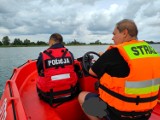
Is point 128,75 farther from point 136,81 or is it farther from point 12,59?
point 12,59

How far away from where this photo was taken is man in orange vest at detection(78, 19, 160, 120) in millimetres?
2074

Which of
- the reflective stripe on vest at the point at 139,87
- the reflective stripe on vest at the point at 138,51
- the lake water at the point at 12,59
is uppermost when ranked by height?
the reflective stripe on vest at the point at 138,51

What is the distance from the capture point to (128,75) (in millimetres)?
2070

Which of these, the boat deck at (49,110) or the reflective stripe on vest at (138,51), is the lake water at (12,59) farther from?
the reflective stripe on vest at (138,51)

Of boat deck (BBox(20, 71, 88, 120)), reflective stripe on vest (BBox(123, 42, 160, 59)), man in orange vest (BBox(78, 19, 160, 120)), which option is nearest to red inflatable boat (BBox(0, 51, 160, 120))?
boat deck (BBox(20, 71, 88, 120))

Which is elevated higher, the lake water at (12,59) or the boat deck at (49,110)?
the boat deck at (49,110)

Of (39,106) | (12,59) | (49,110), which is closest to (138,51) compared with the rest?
(49,110)

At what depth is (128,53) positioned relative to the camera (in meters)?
2.08

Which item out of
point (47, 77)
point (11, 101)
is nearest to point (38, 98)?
point (47, 77)

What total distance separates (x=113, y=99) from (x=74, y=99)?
3.67 feet

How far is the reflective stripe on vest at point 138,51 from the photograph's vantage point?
208 cm

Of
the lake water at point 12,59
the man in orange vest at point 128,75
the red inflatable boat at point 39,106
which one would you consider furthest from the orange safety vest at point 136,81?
the lake water at point 12,59

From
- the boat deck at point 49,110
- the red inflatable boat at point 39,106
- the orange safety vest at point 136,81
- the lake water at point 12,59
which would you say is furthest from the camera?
the lake water at point 12,59

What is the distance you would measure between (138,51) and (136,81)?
0.26 m
